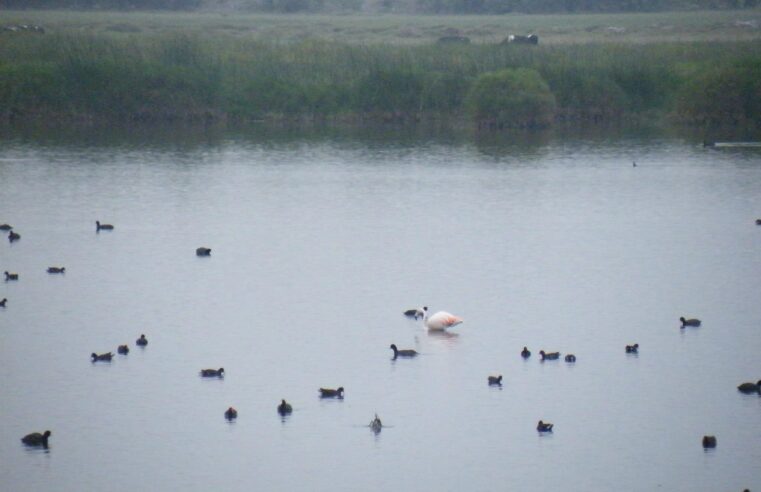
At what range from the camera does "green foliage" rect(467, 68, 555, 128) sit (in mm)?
48531

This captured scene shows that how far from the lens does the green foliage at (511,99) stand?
48531 millimetres

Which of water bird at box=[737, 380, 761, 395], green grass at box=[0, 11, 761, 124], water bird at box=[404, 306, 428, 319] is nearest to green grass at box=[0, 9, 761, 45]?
green grass at box=[0, 11, 761, 124]

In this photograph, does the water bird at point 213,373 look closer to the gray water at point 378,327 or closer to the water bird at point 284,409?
the gray water at point 378,327

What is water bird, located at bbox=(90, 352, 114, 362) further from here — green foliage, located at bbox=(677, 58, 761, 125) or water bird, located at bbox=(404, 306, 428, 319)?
green foliage, located at bbox=(677, 58, 761, 125)

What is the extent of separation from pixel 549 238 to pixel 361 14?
205 ft

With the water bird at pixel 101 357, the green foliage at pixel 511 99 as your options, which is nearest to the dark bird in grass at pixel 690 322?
the water bird at pixel 101 357

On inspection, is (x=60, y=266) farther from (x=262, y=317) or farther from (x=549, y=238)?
(x=549, y=238)

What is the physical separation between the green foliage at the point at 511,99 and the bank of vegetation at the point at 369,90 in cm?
4

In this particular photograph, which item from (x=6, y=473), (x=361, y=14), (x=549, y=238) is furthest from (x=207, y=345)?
(x=361, y=14)

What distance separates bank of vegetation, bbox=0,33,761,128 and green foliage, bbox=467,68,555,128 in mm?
42

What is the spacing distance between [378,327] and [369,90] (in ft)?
96.3

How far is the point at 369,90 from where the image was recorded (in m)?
51.2

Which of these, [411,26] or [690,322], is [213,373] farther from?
[411,26]

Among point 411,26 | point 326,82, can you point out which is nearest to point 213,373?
point 326,82
